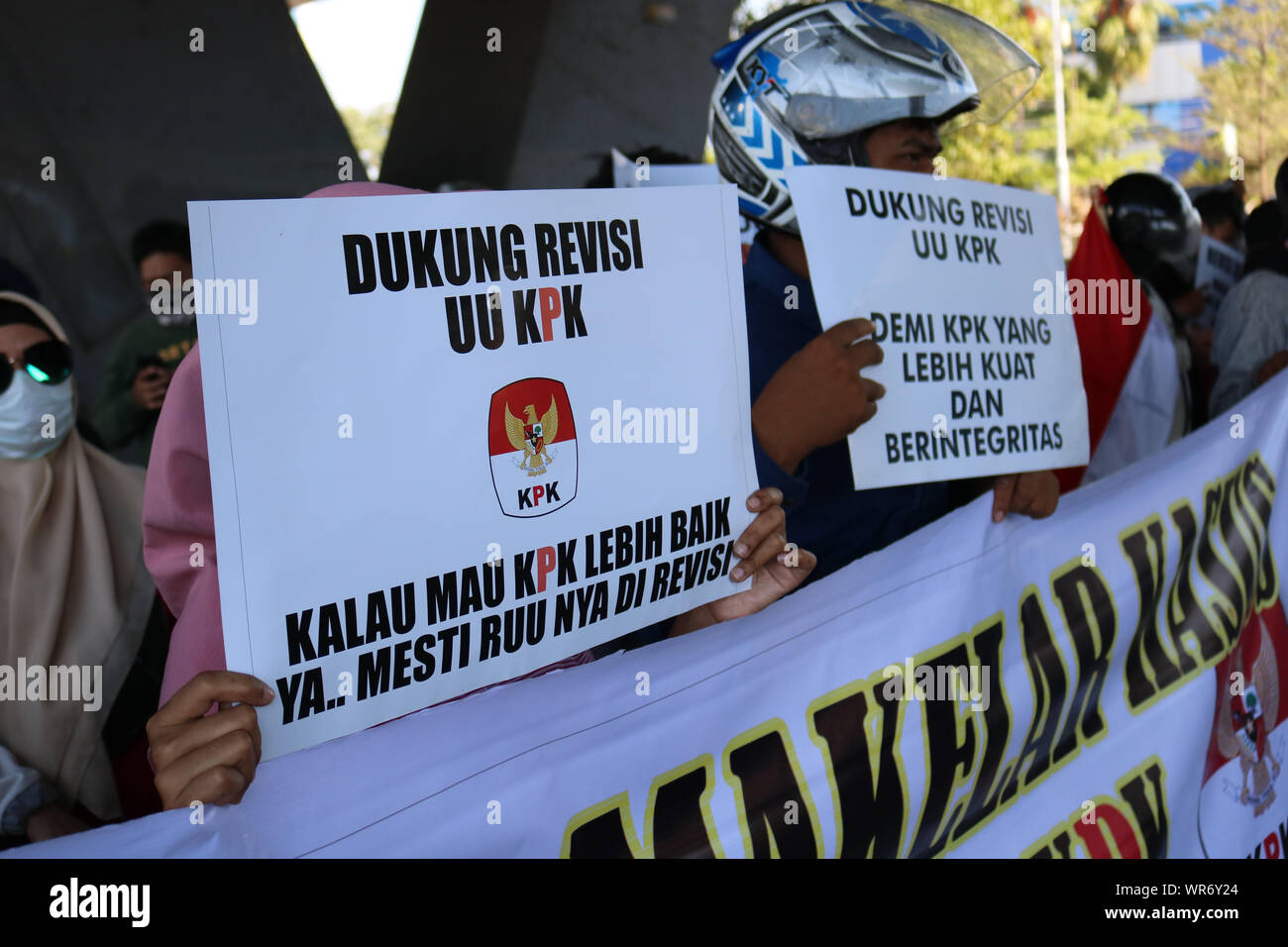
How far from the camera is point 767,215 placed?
2537mm

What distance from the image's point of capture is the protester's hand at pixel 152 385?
168 inches

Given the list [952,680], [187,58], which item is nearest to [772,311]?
[952,680]

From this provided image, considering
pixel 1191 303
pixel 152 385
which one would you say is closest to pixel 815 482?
pixel 152 385

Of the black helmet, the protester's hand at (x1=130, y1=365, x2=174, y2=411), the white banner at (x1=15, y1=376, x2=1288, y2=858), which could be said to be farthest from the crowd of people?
the black helmet

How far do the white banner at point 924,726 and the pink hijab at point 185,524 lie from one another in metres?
0.26

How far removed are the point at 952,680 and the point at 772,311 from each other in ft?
2.75

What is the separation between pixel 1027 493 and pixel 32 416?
2.12 m

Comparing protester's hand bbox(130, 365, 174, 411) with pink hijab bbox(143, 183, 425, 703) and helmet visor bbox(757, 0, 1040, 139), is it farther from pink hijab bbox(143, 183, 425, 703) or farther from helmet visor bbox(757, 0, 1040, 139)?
pink hijab bbox(143, 183, 425, 703)

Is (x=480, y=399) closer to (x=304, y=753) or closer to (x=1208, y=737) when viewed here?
(x=304, y=753)

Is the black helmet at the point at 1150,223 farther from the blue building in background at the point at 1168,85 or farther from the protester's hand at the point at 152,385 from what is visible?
the blue building in background at the point at 1168,85

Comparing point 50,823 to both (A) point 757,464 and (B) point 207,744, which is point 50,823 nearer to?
(B) point 207,744

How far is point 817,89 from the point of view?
2.48 meters

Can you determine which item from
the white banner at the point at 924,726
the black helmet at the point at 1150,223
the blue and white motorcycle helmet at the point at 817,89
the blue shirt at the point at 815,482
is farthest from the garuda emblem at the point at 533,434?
the black helmet at the point at 1150,223
